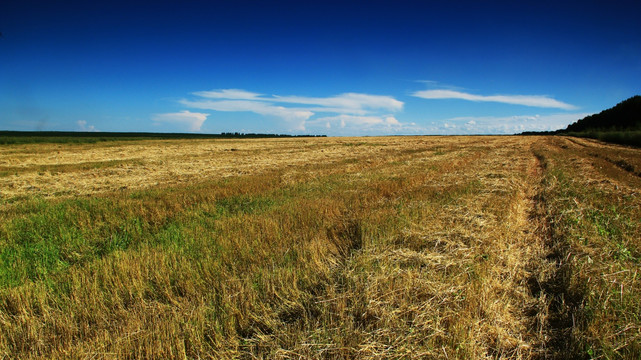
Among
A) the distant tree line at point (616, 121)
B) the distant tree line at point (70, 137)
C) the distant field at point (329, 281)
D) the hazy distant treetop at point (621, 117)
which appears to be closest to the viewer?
the distant field at point (329, 281)

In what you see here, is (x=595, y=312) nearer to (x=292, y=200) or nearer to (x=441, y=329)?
(x=441, y=329)

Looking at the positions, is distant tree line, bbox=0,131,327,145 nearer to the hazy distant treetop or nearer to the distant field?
the distant field

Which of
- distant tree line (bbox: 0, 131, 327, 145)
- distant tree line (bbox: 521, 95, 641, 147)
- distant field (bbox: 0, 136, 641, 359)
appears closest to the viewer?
distant field (bbox: 0, 136, 641, 359)

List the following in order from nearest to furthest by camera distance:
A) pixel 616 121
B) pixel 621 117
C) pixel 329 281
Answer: pixel 329 281, pixel 621 117, pixel 616 121

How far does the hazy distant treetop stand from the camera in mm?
60647

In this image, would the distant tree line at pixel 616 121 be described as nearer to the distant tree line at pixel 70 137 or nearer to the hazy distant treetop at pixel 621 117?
the hazy distant treetop at pixel 621 117

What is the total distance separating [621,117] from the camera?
6881cm

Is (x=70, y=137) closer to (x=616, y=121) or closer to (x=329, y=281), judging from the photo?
(x=329, y=281)

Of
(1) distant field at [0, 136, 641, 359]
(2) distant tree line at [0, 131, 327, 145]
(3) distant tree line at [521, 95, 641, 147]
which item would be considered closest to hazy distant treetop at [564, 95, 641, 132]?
(3) distant tree line at [521, 95, 641, 147]

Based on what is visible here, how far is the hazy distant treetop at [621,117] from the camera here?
60647 millimetres

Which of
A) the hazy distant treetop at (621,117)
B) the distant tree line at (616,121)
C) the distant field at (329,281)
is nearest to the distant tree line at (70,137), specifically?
the distant field at (329,281)

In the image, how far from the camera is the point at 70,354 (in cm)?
236

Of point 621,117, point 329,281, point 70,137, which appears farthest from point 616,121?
point 70,137

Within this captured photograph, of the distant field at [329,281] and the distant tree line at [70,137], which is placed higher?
the distant tree line at [70,137]
